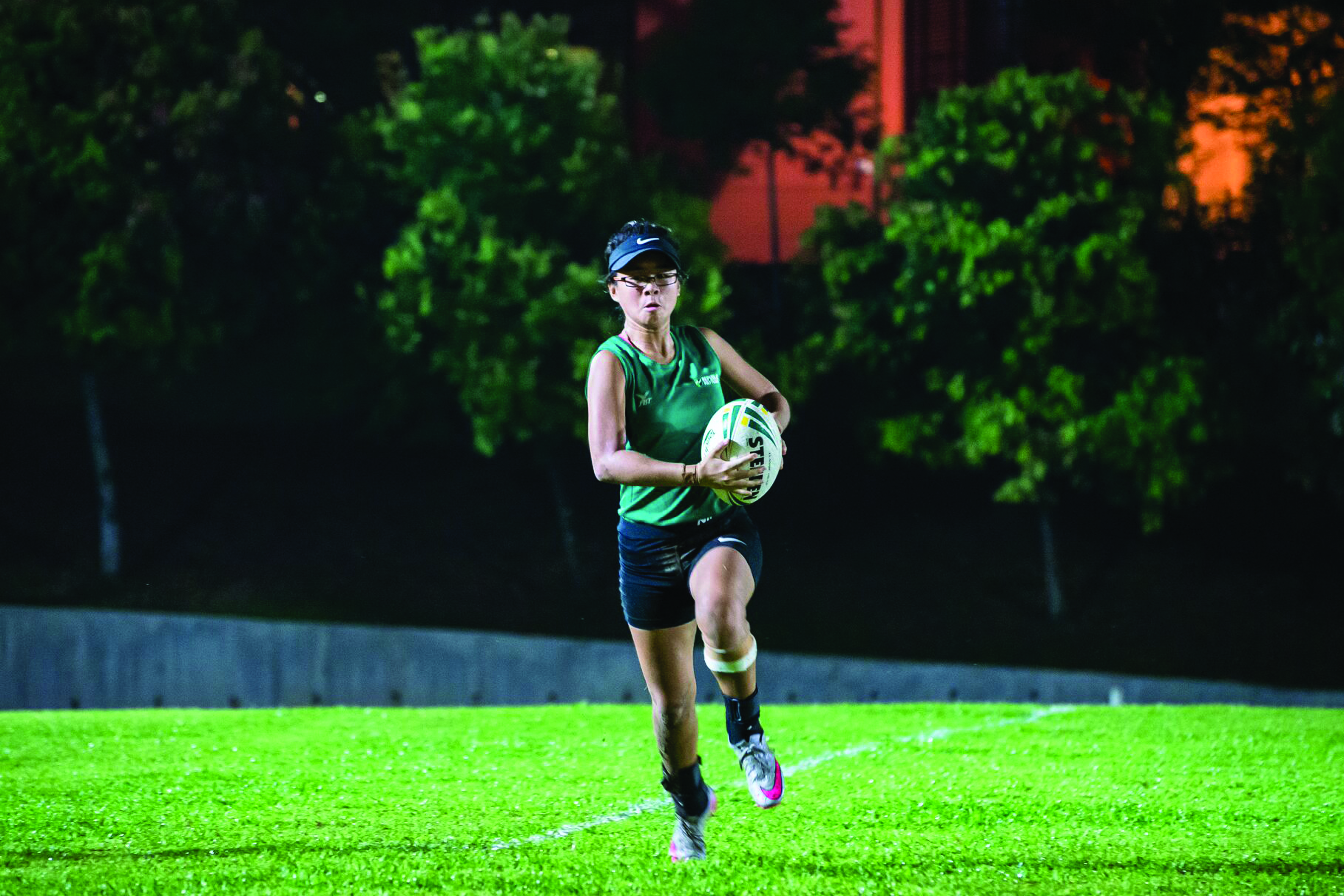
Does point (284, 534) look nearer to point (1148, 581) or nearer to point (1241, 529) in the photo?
point (1148, 581)

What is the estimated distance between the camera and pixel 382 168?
27.8 m

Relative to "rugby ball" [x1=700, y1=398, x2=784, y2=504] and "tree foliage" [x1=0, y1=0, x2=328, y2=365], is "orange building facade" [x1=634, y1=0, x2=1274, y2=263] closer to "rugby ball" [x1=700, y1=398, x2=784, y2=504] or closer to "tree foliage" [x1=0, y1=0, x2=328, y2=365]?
"tree foliage" [x1=0, y1=0, x2=328, y2=365]

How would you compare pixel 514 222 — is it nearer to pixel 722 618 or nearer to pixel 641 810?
pixel 641 810

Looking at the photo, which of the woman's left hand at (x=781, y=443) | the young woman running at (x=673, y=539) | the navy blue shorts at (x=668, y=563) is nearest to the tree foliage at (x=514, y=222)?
the woman's left hand at (x=781, y=443)

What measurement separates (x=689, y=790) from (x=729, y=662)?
0.59m

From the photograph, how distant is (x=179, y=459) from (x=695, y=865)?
26.0 m

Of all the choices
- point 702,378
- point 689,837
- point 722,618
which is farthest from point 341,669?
point 722,618

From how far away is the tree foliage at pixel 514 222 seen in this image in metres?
25.1

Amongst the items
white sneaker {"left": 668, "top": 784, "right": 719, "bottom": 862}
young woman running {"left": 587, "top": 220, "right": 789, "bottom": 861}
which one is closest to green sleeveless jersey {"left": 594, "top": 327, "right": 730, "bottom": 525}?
young woman running {"left": 587, "top": 220, "right": 789, "bottom": 861}

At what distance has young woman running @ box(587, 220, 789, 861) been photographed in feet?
20.4

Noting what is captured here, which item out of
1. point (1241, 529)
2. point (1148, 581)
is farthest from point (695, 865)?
point (1241, 529)

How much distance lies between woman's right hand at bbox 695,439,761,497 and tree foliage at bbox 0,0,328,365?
821 inches

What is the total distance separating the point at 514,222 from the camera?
2566 cm

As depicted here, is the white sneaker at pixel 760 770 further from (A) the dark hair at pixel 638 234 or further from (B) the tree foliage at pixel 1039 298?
(B) the tree foliage at pixel 1039 298
